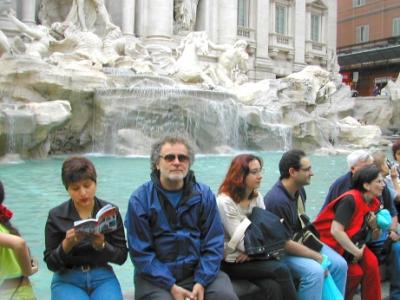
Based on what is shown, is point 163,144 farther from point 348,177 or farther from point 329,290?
point 348,177

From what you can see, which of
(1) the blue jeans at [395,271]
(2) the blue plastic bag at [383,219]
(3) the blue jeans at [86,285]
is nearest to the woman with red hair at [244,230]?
(3) the blue jeans at [86,285]

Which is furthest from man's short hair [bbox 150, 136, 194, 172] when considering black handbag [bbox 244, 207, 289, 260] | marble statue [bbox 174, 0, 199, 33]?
marble statue [bbox 174, 0, 199, 33]

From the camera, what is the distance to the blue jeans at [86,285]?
2871 mm

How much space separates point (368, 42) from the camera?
4041 centimetres

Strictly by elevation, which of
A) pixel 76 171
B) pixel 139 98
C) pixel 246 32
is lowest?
pixel 76 171

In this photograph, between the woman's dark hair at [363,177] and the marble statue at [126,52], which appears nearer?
the woman's dark hair at [363,177]

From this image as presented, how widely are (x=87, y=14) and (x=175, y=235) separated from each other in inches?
765

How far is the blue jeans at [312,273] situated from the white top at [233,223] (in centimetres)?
40

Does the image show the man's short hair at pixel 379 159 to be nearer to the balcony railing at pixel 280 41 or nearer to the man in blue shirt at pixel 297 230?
the man in blue shirt at pixel 297 230

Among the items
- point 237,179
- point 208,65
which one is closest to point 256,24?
point 208,65

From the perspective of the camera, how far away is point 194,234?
3006mm

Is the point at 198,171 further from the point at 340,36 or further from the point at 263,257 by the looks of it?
the point at 340,36

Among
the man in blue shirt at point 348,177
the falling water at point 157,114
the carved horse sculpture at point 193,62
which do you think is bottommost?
the man in blue shirt at point 348,177

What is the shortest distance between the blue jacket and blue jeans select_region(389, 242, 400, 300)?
1.53 metres
